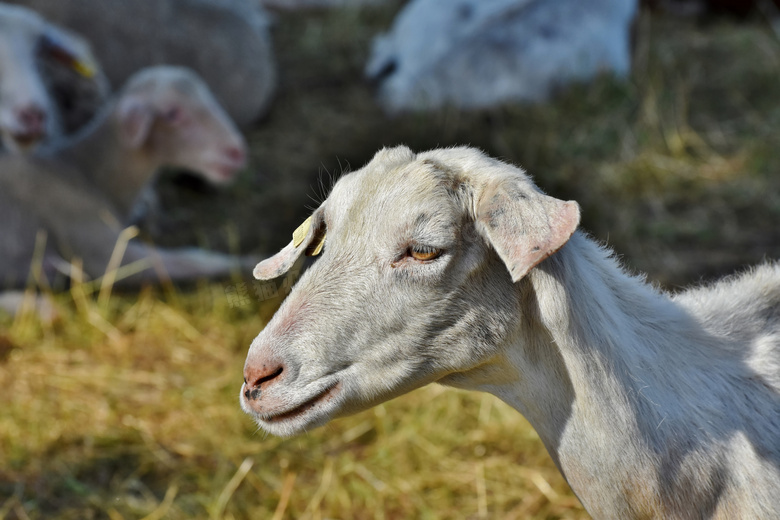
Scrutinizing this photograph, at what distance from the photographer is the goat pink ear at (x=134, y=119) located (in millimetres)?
4152

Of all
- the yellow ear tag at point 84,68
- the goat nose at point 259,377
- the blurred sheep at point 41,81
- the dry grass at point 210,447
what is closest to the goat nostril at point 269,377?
the goat nose at point 259,377

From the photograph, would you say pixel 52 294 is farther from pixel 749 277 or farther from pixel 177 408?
pixel 749 277

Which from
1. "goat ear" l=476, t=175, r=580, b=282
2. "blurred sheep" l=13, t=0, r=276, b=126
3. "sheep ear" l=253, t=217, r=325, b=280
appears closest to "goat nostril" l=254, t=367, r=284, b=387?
"sheep ear" l=253, t=217, r=325, b=280

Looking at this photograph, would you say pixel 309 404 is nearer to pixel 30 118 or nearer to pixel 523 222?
pixel 523 222

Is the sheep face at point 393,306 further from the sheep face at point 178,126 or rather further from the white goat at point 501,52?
the white goat at point 501,52

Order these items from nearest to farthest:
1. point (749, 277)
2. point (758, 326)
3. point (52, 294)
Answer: point (758, 326) < point (749, 277) < point (52, 294)

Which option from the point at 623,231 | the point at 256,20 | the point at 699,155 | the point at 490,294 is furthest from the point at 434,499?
the point at 256,20

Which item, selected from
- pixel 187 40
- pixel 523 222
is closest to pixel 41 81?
pixel 187 40

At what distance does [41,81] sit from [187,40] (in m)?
1.24

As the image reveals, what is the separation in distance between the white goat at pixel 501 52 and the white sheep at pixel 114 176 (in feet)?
5.50

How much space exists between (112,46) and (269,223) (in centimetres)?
186

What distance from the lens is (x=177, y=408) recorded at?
10.6ft

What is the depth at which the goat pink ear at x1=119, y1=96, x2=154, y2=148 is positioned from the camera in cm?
415

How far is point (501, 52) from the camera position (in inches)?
222
